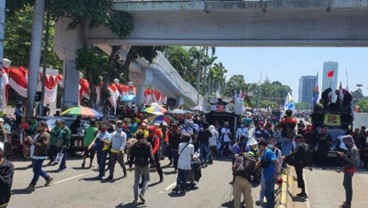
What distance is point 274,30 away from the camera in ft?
81.0

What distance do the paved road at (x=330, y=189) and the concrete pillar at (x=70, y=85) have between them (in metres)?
14.6

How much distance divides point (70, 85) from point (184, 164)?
16.4 m

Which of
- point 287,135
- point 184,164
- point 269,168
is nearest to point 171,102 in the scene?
point 287,135

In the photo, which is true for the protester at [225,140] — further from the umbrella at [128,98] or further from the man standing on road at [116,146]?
the umbrella at [128,98]

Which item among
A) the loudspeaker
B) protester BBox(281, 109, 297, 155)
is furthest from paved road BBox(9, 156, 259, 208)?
the loudspeaker

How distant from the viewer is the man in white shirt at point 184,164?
13.0 m

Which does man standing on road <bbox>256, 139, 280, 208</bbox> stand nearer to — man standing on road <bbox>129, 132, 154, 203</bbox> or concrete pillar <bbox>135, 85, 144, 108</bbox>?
man standing on road <bbox>129, 132, 154, 203</bbox>

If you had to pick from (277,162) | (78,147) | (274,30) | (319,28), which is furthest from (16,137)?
(319,28)

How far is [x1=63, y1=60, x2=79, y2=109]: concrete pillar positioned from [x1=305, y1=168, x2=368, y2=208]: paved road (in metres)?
14.6

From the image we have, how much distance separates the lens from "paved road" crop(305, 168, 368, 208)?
A: 12.8 meters

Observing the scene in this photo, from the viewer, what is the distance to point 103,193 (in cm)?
1249

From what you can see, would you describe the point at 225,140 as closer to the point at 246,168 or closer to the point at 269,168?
the point at 269,168

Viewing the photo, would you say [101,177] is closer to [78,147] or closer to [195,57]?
[78,147]

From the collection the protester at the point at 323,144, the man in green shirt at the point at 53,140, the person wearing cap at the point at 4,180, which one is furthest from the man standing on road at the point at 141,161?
the protester at the point at 323,144
